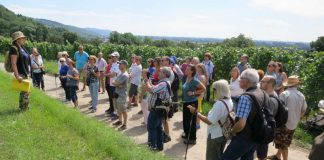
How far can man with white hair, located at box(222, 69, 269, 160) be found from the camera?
4801 mm

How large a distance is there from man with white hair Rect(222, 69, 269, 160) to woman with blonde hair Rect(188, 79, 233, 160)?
0.42 metres

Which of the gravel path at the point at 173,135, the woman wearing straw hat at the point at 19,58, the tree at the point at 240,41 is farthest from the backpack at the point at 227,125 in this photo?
the tree at the point at 240,41

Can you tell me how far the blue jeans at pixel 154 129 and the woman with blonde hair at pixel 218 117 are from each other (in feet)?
5.93

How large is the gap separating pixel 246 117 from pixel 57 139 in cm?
359

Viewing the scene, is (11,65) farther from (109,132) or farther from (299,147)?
(299,147)

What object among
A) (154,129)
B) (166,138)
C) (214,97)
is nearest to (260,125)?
(214,97)

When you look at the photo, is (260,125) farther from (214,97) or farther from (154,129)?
(154,129)

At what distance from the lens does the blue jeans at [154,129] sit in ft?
23.9

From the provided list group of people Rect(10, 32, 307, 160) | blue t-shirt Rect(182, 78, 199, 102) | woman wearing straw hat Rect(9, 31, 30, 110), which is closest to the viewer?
group of people Rect(10, 32, 307, 160)

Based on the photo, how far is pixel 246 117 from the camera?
15.8ft

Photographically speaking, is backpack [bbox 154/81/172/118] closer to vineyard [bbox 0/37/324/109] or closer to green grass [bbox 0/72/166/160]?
green grass [bbox 0/72/166/160]

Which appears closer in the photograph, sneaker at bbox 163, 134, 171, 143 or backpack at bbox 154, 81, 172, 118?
backpack at bbox 154, 81, 172, 118

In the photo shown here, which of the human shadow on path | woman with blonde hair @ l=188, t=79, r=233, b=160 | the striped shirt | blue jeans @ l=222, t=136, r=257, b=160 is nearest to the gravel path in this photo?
the human shadow on path

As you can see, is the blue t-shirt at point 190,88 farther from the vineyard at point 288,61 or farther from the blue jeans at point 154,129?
the vineyard at point 288,61
